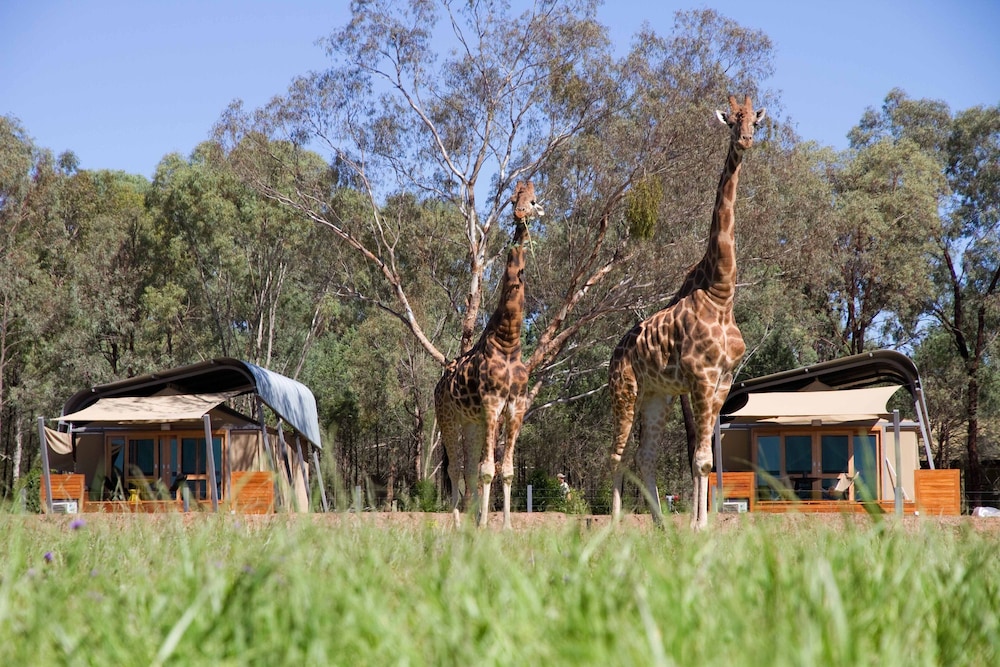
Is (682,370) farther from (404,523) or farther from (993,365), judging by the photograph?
(993,365)

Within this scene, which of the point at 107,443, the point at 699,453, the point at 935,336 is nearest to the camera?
the point at 699,453

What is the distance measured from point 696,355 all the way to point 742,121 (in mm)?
2102

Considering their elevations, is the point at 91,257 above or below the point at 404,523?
Answer: above

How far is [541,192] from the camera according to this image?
25281 millimetres

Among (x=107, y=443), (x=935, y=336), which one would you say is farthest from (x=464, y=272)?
(x=935, y=336)

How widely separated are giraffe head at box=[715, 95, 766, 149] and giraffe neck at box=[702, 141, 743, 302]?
13 centimetres

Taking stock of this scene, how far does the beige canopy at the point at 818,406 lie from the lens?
1783 cm

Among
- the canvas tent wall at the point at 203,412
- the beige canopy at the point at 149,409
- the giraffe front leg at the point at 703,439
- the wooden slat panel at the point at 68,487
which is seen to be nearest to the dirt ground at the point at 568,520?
the giraffe front leg at the point at 703,439

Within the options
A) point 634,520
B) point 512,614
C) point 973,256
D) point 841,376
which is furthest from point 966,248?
point 512,614

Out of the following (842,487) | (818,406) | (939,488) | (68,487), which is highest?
(818,406)

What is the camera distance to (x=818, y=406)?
61.3ft

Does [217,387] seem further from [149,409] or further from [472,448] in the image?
[472,448]

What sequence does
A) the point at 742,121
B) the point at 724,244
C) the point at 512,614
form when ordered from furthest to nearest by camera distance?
the point at 724,244
the point at 742,121
the point at 512,614

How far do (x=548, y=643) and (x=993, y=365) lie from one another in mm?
32168
